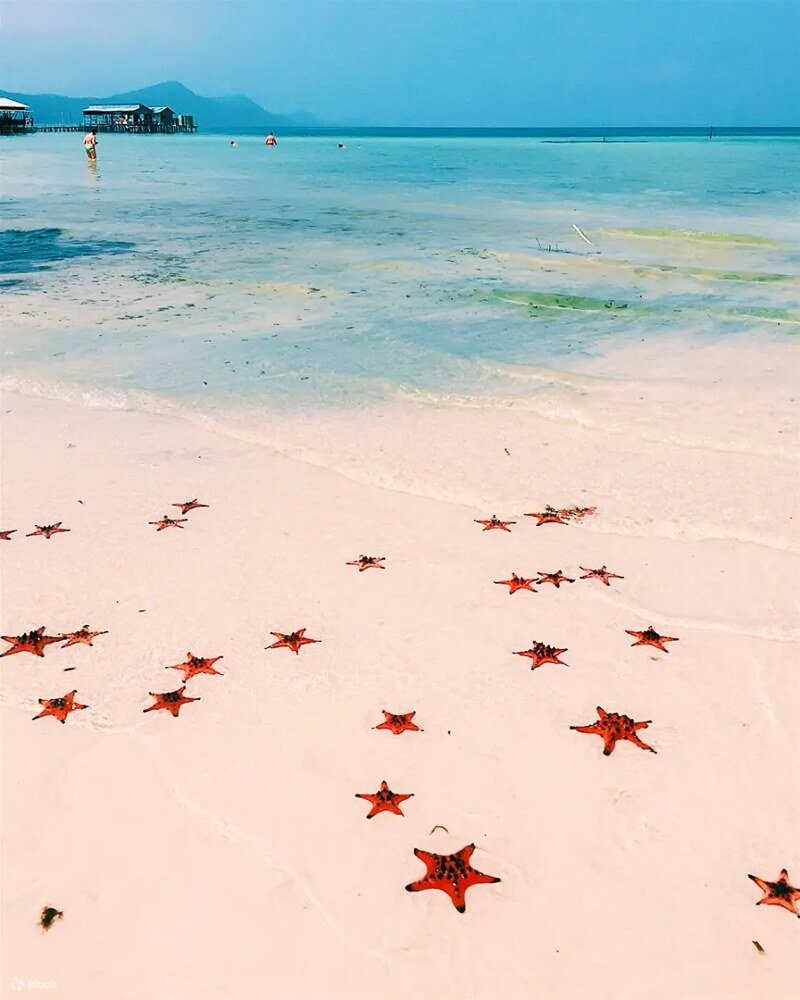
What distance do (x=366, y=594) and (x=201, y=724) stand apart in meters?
1.78

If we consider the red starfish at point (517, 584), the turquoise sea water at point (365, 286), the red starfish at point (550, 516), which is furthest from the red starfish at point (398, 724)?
the turquoise sea water at point (365, 286)

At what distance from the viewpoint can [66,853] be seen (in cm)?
380

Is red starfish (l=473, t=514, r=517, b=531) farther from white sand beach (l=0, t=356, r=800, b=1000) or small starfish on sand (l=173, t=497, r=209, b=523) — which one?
small starfish on sand (l=173, t=497, r=209, b=523)

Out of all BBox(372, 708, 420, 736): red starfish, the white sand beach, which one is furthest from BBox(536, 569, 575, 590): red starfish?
BBox(372, 708, 420, 736): red starfish

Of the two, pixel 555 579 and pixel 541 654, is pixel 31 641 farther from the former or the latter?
pixel 555 579

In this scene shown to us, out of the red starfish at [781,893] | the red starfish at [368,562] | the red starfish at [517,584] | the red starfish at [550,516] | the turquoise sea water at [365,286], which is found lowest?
the red starfish at [781,893]

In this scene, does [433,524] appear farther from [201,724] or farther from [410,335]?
[410,335]

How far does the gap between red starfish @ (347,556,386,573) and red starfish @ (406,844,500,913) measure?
9.53 feet

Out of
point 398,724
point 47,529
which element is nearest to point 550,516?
point 398,724

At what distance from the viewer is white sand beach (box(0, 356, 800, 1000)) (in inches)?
133

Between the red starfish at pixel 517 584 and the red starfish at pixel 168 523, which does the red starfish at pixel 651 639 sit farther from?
the red starfish at pixel 168 523

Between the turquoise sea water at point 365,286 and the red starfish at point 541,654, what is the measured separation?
19.2 feet

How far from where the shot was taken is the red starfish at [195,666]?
5.05m

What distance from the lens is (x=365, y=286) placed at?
17797 mm
